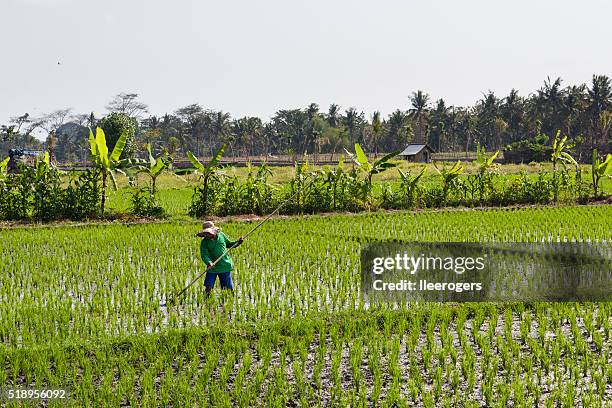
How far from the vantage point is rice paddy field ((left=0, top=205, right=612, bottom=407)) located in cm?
402

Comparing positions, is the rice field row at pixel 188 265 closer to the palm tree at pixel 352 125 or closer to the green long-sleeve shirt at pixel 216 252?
the green long-sleeve shirt at pixel 216 252

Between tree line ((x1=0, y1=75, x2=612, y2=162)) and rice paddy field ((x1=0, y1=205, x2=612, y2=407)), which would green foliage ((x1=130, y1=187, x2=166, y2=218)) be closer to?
rice paddy field ((x1=0, y1=205, x2=612, y2=407))

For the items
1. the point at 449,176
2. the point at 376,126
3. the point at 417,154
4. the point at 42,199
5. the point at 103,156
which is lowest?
the point at 42,199

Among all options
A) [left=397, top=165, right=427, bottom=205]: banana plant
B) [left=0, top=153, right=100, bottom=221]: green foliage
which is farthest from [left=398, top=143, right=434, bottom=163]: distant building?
[left=0, top=153, right=100, bottom=221]: green foliage

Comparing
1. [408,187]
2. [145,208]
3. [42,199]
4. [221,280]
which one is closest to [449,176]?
[408,187]

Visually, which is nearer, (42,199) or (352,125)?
(42,199)

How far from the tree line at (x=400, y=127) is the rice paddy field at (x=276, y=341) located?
97.6 feet

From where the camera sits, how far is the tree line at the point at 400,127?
46.3m

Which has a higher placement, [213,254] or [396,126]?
[396,126]

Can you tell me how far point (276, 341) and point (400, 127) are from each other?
166ft

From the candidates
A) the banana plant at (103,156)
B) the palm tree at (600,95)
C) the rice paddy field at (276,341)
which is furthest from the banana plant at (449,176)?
the palm tree at (600,95)

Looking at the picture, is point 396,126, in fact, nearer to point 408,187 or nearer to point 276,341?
point 408,187

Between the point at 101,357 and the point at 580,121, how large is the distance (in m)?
48.1

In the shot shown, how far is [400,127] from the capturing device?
179 ft
